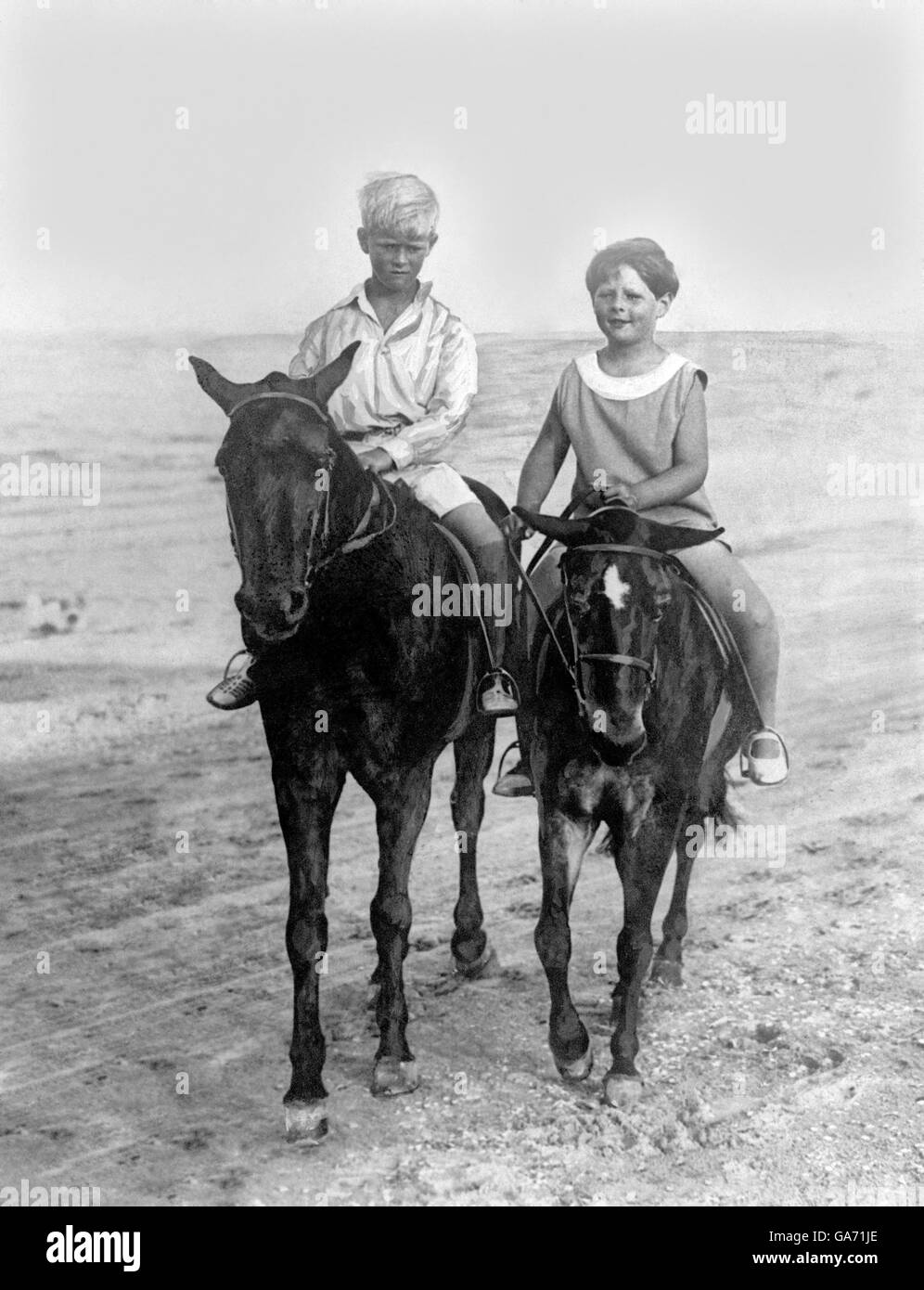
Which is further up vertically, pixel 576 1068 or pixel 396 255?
pixel 396 255

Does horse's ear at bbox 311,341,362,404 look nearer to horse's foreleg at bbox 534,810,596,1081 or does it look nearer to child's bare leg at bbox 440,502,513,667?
child's bare leg at bbox 440,502,513,667

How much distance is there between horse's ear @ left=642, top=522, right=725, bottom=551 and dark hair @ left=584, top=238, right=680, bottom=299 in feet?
3.06

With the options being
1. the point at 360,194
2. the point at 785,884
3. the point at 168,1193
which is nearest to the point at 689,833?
the point at 785,884

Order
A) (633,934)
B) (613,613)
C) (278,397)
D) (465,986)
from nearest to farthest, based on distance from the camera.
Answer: (278,397)
(613,613)
(633,934)
(465,986)

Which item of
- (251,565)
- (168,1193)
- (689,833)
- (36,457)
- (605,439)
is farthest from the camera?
(36,457)

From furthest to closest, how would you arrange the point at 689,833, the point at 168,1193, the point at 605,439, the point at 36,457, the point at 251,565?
the point at 36,457 → the point at 689,833 → the point at 605,439 → the point at 168,1193 → the point at 251,565

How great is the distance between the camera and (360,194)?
517 cm

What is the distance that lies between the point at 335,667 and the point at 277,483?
656 mm

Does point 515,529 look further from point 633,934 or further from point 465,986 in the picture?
point 465,986

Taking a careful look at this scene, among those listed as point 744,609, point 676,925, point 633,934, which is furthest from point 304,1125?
point 744,609

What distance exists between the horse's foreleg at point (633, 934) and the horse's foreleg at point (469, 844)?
71 cm

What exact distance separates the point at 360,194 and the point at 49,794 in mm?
2587

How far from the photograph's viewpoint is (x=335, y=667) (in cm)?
466
